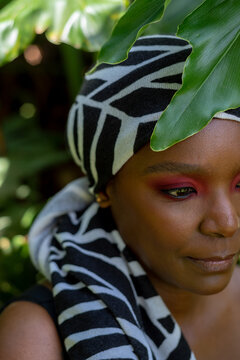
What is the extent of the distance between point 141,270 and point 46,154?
1.56 metres

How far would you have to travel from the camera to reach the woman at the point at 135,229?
1276 millimetres

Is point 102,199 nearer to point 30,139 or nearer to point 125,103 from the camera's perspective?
point 125,103

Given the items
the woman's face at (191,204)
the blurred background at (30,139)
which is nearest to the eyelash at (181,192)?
the woman's face at (191,204)

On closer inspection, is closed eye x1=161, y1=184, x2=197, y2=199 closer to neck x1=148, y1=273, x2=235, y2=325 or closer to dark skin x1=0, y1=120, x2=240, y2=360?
dark skin x1=0, y1=120, x2=240, y2=360

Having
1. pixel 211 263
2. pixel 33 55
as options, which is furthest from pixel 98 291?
pixel 33 55

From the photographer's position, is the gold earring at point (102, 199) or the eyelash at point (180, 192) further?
the gold earring at point (102, 199)

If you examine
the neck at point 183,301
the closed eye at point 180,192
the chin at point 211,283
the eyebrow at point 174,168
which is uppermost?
the eyebrow at point 174,168

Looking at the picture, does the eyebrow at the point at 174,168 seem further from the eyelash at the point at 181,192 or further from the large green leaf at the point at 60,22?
the large green leaf at the point at 60,22

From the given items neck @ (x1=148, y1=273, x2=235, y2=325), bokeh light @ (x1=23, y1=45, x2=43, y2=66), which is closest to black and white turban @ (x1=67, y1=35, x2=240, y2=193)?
neck @ (x1=148, y1=273, x2=235, y2=325)

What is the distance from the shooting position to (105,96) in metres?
1.37

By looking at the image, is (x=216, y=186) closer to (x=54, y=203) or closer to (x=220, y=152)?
(x=220, y=152)

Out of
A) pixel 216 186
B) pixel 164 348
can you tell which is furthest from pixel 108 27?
pixel 164 348

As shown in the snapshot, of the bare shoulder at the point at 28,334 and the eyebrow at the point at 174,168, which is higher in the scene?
the eyebrow at the point at 174,168

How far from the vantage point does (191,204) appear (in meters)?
1.30
